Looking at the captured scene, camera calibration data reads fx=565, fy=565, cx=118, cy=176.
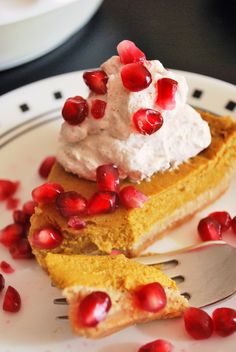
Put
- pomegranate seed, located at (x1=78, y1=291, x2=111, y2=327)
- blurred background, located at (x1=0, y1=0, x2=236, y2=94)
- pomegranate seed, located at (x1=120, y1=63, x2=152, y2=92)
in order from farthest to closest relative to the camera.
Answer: blurred background, located at (x1=0, y1=0, x2=236, y2=94)
pomegranate seed, located at (x1=120, y1=63, x2=152, y2=92)
pomegranate seed, located at (x1=78, y1=291, x2=111, y2=327)

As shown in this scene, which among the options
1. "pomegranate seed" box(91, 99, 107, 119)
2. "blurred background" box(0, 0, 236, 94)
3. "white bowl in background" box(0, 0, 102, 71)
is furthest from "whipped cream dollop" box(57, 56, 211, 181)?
"blurred background" box(0, 0, 236, 94)

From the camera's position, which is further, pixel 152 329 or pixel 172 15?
pixel 172 15

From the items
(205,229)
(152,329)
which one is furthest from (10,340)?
(205,229)

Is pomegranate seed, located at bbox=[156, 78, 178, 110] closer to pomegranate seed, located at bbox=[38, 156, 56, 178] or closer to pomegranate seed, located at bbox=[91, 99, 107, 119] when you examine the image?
pomegranate seed, located at bbox=[91, 99, 107, 119]

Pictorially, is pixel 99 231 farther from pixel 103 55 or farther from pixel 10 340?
pixel 103 55

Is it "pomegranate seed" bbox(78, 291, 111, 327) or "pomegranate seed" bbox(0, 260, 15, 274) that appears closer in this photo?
"pomegranate seed" bbox(78, 291, 111, 327)

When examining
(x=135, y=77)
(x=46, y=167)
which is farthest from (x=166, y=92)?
(x=46, y=167)
